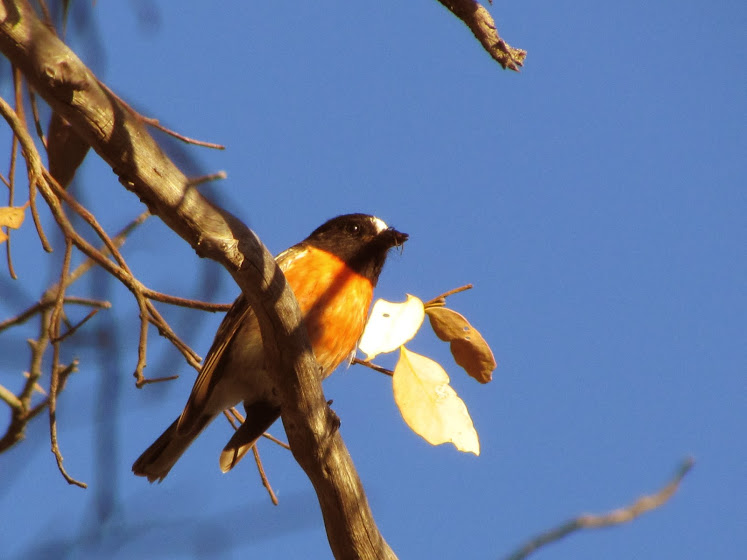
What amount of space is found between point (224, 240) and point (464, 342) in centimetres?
113

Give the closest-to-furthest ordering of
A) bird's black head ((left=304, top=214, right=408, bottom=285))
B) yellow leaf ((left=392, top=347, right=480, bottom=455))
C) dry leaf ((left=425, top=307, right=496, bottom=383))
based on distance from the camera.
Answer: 1. yellow leaf ((left=392, top=347, right=480, bottom=455))
2. dry leaf ((left=425, top=307, right=496, bottom=383))
3. bird's black head ((left=304, top=214, right=408, bottom=285))

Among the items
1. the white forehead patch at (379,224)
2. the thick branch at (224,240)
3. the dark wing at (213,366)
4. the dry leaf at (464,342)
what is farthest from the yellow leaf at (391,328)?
the white forehead patch at (379,224)

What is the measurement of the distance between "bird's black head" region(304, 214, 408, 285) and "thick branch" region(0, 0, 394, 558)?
1740 millimetres

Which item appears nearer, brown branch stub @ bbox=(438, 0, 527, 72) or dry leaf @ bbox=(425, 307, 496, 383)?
brown branch stub @ bbox=(438, 0, 527, 72)

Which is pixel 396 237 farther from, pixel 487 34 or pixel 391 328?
pixel 487 34

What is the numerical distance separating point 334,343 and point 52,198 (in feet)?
5.72

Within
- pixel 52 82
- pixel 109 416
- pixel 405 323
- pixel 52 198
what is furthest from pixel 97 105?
pixel 405 323

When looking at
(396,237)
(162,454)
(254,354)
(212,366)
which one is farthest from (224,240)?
→ (396,237)

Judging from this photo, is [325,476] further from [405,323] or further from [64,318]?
[64,318]

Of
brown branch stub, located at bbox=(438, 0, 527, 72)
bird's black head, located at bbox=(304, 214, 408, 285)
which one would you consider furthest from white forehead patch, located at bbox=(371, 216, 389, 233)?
brown branch stub, located at bbox=(438, 0, 527, 72)

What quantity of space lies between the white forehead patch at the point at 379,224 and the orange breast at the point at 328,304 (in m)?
0.49

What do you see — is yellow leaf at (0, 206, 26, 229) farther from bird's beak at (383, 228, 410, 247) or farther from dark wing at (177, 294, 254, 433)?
bird's beak at (383, 228, 410, 247)

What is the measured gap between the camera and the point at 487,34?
2.65 meters

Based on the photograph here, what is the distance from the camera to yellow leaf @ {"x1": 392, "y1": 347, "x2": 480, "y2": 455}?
9.80 ft
